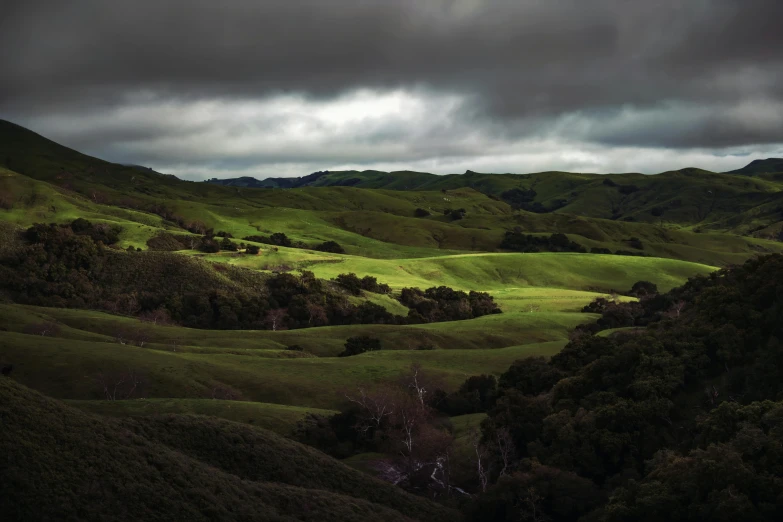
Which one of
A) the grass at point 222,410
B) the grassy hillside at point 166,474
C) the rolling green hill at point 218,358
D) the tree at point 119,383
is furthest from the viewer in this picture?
the tree at point 119,383

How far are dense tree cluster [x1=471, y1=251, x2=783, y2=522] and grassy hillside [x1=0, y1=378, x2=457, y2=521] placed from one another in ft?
30.0

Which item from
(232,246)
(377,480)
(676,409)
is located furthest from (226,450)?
(232,246)

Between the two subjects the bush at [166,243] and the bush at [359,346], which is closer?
the bush at [359,346]

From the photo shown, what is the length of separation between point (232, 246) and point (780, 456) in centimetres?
15827

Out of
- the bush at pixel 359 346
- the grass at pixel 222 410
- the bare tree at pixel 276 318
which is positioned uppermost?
the grass at pixel 222 410

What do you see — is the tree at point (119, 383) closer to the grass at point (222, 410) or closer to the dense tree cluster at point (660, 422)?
the grass at point (222, 410)

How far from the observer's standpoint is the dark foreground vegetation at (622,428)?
119 feet

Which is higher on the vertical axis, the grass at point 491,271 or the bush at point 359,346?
the grass at point 491,271

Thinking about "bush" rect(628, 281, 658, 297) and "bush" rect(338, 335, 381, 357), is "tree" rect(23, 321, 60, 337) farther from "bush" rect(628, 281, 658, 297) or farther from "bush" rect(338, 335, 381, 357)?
"bush" rect(628, 281, 658, 297)

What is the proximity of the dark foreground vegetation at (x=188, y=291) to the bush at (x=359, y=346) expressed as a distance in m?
34.2

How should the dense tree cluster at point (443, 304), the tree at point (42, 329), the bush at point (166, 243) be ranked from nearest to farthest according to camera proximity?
the tree at point (42, 329) → the dense tree cluster at point (443, 304) → the bush at point (166, 243)

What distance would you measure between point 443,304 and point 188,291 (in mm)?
53967

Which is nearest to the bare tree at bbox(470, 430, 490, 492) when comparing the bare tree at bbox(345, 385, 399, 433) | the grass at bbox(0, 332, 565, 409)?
the bare tree at bbox(345, 385, 399, 433)

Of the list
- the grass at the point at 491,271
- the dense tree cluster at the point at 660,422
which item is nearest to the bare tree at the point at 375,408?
the dense tree cluster at the point at 660,422
